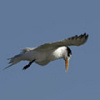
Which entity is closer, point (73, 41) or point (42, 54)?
point (73, 41)

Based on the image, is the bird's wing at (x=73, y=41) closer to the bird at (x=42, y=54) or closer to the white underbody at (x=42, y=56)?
the bird at (x=42, y=54)

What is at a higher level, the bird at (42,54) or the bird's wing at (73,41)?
the bird at (42,54)

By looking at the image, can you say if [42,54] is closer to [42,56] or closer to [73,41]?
[42,56]

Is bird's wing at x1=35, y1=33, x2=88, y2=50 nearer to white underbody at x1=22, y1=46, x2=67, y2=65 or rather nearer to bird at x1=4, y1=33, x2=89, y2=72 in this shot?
bird at x1=4, y1=33, x2=89, y2=72

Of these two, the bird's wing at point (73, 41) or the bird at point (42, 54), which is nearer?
the bird's wing at point (73, 41)

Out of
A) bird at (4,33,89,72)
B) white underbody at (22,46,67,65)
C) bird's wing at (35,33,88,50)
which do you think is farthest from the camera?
white underbody at (22,46,67,65)

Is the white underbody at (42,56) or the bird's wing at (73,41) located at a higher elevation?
the white underbody at (42,56)

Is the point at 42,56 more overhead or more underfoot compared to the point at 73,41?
more overhead

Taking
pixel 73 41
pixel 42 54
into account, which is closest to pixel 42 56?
pixel 42 54

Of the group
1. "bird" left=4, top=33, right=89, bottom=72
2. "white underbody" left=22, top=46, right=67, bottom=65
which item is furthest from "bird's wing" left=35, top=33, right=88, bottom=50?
"white underbody" left=22, top=46, right=67, bottom=65

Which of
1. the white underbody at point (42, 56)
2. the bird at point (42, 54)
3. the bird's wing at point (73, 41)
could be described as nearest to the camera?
the bird's wing at point (73, 41)

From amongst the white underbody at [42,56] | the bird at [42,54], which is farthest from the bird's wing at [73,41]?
the white underbody at [42,56]

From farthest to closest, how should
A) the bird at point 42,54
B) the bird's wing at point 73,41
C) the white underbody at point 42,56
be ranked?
1. the white underbody at point 42,56
2. the bird at point 42,54
3. the bird's wing at point 73,41

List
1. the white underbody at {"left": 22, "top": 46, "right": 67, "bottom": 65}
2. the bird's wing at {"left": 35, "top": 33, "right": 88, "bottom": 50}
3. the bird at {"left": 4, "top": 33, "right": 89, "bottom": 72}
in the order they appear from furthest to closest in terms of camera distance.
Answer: the white underbody at {"left": 22, "top": 46, "right": 67, "bottom": 65}, the bird at {"left": 4, "top": 33, "right": 89, "bottom": 72}, the bird's wing at {"left": 35, "top": 33, "right": 88, "bottom": 50}
